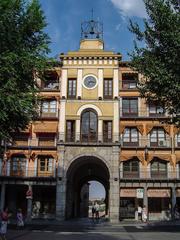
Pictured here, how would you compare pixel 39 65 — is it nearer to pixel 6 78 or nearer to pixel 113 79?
A: pixel 6 78

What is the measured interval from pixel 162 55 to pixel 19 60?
6.66 meters

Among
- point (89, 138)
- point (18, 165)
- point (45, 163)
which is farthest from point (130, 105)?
point (18, 165)

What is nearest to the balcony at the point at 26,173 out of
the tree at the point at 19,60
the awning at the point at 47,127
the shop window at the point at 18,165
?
the shop window at the point at 18,165

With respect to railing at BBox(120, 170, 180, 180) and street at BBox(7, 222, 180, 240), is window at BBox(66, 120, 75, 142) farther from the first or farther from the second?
street at BBox(7, 222, 180, 240)

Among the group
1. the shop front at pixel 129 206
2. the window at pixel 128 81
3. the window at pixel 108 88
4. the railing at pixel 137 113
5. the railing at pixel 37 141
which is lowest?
the shop front at pixel 129 206

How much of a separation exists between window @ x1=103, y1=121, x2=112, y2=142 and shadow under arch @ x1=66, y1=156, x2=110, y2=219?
7.39 ft

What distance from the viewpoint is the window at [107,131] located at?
43.5m

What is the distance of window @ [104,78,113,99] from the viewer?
147 feet

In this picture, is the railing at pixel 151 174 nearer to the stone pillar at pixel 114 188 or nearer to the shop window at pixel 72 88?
the stone pillar at pixel 114 188

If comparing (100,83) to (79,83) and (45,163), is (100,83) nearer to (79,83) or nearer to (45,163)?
(79,83)

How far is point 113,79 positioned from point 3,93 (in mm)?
A: 27147

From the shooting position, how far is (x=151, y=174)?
4356 cm

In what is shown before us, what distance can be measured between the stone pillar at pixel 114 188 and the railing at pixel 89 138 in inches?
40.4

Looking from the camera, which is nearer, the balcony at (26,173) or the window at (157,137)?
the balcony at (26,173)
